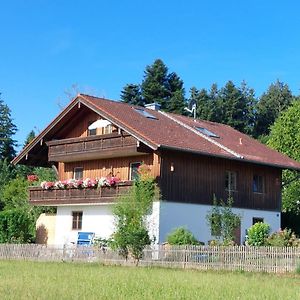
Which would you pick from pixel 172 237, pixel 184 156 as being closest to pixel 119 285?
pixel 172 237

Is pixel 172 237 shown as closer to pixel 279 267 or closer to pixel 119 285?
pixel 279 267

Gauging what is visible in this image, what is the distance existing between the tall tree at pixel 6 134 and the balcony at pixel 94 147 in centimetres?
4066

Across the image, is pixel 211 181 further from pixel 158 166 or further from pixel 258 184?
pixel 258 184

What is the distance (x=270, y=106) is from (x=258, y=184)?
46.0m

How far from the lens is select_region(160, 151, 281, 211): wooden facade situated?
3288 cm

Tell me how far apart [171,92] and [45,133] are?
3824cm

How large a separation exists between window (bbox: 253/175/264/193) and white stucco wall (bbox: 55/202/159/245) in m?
8.26

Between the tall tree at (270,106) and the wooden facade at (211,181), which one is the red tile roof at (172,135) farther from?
the tall tree at (270,106)

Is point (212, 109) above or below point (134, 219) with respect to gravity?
above

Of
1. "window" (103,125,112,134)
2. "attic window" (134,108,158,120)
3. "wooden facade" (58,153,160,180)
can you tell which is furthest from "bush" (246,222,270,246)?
"window" (103,125,112,134)

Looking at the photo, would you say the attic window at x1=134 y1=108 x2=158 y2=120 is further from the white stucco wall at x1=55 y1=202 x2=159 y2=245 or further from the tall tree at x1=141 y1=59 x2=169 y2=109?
the tall tree at x1=141 y1=59 x2=169 y2=109

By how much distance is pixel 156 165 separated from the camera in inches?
1284

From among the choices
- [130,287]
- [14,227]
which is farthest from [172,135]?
[130,287]

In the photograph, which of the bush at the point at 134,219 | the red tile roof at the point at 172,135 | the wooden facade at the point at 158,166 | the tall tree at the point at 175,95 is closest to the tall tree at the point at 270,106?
the tall tree at the point at 175,95
